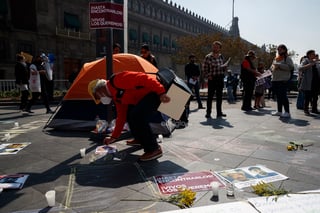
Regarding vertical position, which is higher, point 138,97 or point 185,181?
point 138,97

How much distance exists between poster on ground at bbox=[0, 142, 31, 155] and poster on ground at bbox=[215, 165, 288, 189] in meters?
3.52

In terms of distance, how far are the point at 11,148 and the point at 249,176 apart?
13.5ft

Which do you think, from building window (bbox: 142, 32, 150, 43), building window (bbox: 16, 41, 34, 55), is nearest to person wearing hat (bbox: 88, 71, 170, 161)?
building window (bbox: 16, 41, 34, 55)

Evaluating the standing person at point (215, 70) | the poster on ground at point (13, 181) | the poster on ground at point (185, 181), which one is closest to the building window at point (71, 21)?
the standing person at point (215, 70)

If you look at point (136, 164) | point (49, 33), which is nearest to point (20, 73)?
point (136, 164)

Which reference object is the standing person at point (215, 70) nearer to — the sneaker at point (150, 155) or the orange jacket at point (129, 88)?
the orange jacket at point (129, 88)

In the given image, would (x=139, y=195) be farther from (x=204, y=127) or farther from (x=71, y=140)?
(x=204, y=127)

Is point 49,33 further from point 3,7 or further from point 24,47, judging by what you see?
point 3,7

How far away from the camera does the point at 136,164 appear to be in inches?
152

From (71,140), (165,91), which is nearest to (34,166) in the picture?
(71,140)

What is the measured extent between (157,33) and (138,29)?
672 cm

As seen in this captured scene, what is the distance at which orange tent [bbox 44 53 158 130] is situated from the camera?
5996 millimetres

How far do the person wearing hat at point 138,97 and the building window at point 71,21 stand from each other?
97.9ft

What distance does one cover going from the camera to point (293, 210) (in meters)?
2.48
